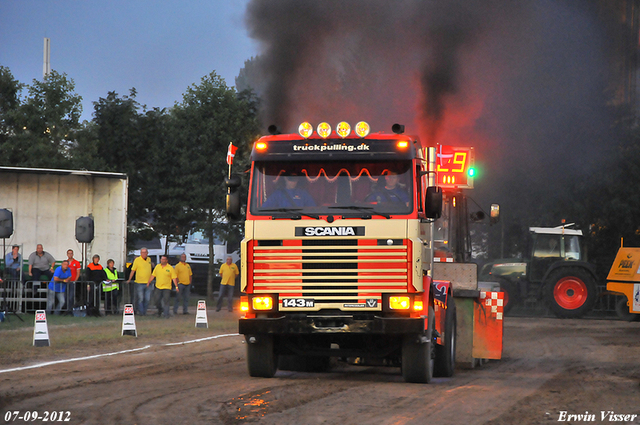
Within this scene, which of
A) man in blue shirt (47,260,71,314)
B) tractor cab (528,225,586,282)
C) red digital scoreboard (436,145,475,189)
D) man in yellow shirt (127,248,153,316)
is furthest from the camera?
tractor cab (528,225,586,282)

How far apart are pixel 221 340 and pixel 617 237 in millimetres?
20316

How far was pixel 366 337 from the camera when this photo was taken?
416 inches

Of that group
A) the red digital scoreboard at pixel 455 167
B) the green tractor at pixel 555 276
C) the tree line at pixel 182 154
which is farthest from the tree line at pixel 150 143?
the red digital scoreboard at pixel 455 167

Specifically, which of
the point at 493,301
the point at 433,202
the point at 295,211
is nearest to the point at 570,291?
the point at 493,301

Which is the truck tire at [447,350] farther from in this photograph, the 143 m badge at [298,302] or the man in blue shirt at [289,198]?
the man in blue shirt at [289,198]

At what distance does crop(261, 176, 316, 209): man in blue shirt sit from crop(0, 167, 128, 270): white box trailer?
1310 centimetres

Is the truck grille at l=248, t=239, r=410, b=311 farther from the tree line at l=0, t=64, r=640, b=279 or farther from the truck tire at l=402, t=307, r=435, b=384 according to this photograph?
the tree line at l=0, t=64, r=640, b=279

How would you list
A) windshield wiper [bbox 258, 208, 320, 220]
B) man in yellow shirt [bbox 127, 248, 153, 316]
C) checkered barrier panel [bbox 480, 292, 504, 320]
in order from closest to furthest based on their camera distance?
windshield wiper [bbox 258, 208, 320, 220] < checkered barrier panel [bbox 480, 292, 504, 320] < man in yellow shirt [bbox 127, 248, 153, 316]

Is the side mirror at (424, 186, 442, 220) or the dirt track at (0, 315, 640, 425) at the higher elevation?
the side mirror at (424, 186, 442, 220)

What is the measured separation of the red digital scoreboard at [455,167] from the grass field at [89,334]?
5916 millimetres

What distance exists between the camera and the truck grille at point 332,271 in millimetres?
10039

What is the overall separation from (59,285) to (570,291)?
14460 millimetres

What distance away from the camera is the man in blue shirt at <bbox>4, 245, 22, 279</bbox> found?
21862mm

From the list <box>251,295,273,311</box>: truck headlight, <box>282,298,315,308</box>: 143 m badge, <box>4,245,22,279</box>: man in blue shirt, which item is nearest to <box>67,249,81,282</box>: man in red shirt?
<box>4,245,22,279</box>: man in blue shirt
